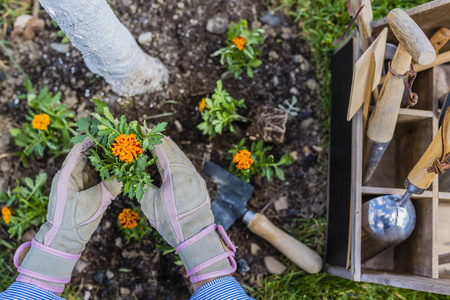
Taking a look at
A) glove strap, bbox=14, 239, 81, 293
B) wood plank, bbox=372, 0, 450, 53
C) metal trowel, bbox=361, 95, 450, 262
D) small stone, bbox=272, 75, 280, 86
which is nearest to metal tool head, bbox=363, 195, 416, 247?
metal trowel, bbox=361, 95, 450, 262

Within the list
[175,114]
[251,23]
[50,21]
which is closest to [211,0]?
[251,23]

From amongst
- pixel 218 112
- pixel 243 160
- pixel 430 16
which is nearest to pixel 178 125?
pixel 218 112

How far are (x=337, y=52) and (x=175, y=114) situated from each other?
83 cm

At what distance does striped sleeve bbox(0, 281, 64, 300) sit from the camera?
1.35 metres

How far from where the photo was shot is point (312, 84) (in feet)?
6.41

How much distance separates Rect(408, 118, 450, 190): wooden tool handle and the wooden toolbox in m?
0.21

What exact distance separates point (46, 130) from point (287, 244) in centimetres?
121

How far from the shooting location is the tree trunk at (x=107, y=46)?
1.29 m

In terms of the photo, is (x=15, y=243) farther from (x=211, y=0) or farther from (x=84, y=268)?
(x=211, y=0)

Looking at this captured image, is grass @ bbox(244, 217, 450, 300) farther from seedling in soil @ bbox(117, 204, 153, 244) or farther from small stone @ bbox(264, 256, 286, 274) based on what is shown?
seedling in soil @ bbox(117, 204, 153, 244)

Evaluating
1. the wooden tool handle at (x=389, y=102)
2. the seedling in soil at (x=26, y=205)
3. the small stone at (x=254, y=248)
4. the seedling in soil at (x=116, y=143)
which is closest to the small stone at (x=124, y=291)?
the seedling in soil at (x=26, y=205)

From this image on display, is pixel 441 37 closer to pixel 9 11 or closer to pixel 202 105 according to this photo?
pixel 202 105

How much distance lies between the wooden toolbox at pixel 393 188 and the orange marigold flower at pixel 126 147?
84 cm

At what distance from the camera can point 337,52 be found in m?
1.81
